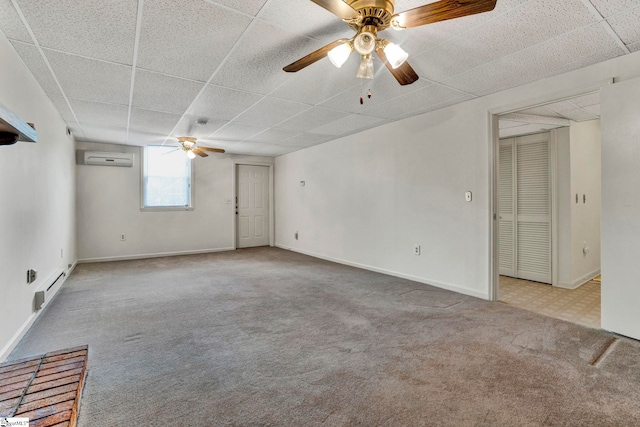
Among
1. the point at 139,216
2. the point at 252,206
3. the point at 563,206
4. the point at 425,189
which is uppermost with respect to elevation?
the point at 425,189

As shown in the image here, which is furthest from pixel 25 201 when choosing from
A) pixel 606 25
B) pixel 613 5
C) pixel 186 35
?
pixel 606 25

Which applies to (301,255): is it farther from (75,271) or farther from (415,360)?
(415,360)

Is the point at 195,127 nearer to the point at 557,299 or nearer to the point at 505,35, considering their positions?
the point at 505,35

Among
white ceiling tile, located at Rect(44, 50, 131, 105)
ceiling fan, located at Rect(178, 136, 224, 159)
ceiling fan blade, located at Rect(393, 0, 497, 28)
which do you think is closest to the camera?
ceiling fan blade, located at Rect(393, 0, 497, 28)

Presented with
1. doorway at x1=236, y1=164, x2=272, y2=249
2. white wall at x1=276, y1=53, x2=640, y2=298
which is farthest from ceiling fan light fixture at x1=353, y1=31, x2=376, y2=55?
doorway at x1=236, y1=164, x2=272, y2=249

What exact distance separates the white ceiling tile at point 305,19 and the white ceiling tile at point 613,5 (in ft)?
5.04

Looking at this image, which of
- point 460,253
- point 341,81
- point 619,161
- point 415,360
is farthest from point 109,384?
point 619,161

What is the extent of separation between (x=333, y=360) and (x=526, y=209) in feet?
13.2

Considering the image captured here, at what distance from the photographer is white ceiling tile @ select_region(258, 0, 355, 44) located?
1.92m

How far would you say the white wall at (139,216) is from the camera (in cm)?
596

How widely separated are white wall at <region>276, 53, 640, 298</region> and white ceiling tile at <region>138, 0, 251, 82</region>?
2807mm

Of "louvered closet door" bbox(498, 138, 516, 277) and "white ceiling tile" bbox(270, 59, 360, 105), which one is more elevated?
"white ceiling tile" bbox(270, 59, 360, 105)

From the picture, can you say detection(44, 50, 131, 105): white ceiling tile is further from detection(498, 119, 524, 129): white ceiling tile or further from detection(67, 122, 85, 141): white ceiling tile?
detection(498, 119, 524, 129): white ceiling tile

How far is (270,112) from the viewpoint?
13.5ft
